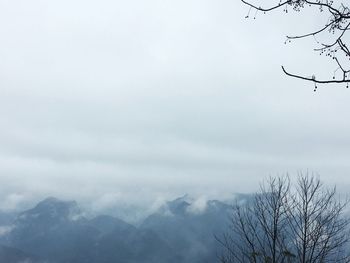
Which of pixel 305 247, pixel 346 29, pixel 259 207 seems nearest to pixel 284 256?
pixel 305 247

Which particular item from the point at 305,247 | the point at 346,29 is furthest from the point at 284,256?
the point at 346,29

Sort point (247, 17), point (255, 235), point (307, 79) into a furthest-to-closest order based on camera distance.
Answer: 1. point (255, 235)
2. point (247, 17)
3. point (307, 79)

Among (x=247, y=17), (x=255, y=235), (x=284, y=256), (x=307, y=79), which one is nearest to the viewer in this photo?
(x=307, y=79)

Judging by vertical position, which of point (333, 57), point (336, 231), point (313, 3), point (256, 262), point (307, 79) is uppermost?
point (313, 3)

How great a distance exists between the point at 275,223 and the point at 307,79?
13220 mm

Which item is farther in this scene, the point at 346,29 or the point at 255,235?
the point at 255,235

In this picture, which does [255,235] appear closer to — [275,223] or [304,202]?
[275,223]

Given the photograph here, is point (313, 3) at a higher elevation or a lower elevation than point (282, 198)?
higher

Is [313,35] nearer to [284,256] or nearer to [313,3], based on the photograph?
[313,3]

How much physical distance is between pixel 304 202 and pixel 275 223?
1758mm

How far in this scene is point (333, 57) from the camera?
17.1 ft

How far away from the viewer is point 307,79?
4.93 m

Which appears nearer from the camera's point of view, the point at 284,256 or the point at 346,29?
the point at 346,29

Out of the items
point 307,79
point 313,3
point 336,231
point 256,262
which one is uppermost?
point 313,3
